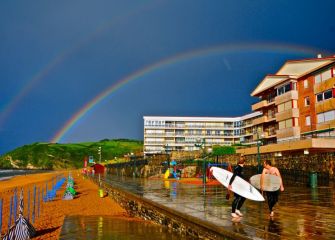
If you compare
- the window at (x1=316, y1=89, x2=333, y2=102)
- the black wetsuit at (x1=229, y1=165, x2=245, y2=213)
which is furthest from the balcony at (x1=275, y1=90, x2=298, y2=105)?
the black wetsuit at (x1=229, y1=165, x2=245, y2=213)

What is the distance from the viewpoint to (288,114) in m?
56.8

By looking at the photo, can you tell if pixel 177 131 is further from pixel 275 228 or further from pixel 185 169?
pixel 275 228

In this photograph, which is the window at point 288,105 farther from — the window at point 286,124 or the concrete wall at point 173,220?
the concrete wall at point 173,220

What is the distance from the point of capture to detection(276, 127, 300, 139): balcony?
5509 centimetres

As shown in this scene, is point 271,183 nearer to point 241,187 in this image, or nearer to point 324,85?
point 241,187

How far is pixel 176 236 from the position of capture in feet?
37.3

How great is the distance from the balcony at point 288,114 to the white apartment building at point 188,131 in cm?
5915

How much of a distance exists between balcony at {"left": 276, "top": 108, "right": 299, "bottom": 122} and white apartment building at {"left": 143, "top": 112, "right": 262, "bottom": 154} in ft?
194

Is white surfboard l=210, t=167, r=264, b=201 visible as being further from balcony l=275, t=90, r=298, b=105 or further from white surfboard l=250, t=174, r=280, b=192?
balcony l=275, t=90, r=298, b=105

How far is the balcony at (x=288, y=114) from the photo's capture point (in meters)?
55.6

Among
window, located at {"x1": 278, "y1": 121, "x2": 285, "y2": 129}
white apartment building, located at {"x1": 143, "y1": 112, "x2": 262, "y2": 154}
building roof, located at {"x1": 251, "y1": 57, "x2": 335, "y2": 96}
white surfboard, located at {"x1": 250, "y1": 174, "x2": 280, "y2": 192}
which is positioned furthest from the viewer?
white apartment building, located at {"x1": 143, "y1": 112, "x2": 262, "y2": 154}

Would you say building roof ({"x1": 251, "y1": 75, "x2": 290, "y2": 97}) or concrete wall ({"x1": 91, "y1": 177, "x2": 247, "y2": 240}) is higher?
building roof ({"x1": 251, "y1": 75, "x2": 290, "y2": 97})

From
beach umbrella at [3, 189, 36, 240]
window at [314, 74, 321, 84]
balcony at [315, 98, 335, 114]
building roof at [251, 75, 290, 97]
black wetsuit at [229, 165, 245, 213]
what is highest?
building roof at [251, 75, 290, 97]

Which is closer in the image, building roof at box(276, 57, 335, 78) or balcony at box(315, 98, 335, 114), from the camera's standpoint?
balcony at box(315, 98, 335, 114)
